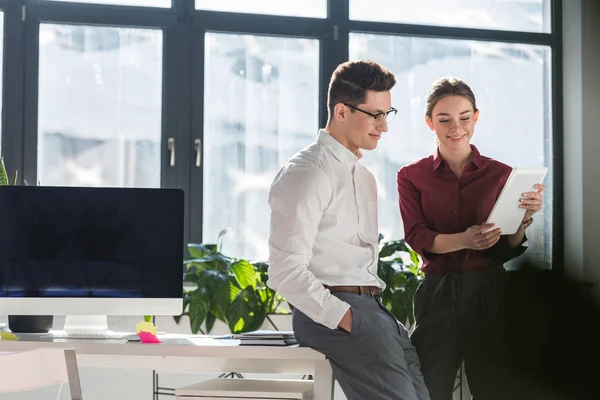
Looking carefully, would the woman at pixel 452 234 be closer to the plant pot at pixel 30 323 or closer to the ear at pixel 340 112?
the ear at pixel 340 112

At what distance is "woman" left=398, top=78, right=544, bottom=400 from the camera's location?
198 centimetres

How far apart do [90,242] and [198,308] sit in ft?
3.78

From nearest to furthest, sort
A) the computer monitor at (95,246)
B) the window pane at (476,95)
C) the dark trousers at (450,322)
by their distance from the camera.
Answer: the dark trousers at (450,322) → the computer monitor at (95,246) → the window pane at (476,95)

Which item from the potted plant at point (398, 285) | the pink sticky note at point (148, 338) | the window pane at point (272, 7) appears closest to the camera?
the pink sticky note at point (148, 338)

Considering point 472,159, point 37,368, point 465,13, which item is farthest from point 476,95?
point 37,368

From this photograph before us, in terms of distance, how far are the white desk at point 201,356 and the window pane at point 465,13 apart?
9.10 feet

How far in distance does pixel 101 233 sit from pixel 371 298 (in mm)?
949

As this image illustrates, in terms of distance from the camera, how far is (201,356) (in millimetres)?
2156

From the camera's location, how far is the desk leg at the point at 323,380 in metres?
2.03

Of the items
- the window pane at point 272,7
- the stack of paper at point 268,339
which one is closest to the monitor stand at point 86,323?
the stack of paper at point 268,339

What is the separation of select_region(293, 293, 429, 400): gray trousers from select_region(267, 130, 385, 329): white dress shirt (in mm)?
62

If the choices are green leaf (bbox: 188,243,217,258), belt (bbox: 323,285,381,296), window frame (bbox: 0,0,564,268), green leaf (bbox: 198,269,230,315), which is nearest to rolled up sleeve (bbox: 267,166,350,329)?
belt (bbox: 323,285,381,296)

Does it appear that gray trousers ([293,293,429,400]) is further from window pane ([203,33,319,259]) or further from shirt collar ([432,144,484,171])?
window pane ([203,33,319,259])

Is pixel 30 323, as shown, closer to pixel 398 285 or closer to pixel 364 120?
pixel 364 120
